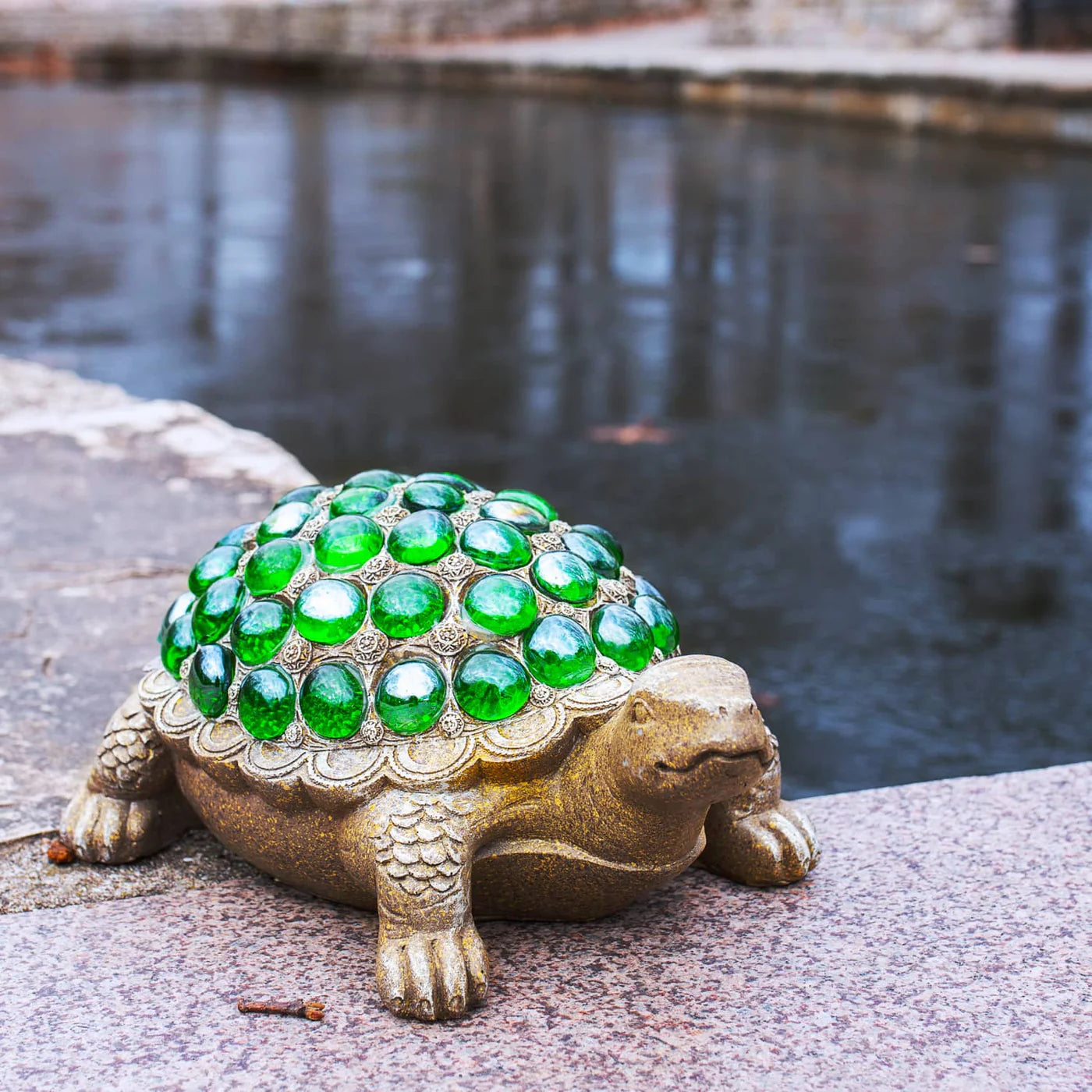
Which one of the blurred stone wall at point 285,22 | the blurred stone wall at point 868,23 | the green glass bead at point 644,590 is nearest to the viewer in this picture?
the green glass bead at point 644,590

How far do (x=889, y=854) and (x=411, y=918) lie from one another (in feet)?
2.47

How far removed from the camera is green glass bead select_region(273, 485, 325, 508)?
2.14 m

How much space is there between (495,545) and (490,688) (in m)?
0.20

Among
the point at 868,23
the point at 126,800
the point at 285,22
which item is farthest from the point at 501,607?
the point at 285,22

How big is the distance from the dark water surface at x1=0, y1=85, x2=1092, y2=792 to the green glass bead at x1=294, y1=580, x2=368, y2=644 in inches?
55.1

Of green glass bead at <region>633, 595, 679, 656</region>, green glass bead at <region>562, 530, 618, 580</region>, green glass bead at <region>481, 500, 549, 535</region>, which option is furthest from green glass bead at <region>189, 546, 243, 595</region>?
green glass bead at <region>633, 595, 679, 656</region>

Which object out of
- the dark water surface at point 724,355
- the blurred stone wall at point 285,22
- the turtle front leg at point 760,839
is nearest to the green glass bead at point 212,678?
the turtle front leg at point 760,839

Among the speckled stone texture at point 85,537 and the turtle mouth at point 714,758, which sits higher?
the turtle mouth at point 714,758

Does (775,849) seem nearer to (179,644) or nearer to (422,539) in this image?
(422,539)

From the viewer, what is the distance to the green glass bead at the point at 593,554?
79.4 inches

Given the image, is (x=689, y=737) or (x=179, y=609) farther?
(x=179, y=609)

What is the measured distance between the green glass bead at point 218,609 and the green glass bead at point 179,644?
0.07 ft

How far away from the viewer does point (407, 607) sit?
1.87 meters

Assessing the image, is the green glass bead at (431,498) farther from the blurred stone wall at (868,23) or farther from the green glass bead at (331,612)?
the blurred stone wall at (868,23)
